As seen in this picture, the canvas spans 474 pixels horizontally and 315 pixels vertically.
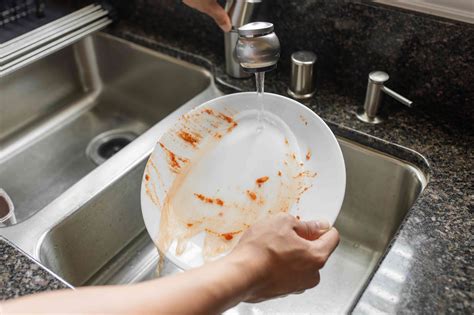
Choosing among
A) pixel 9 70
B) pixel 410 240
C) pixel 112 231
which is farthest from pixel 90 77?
pixel 410 240

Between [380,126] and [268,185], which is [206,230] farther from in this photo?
[380,126]

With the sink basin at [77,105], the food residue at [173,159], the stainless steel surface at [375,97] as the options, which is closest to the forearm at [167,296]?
the food residue at [173,159]

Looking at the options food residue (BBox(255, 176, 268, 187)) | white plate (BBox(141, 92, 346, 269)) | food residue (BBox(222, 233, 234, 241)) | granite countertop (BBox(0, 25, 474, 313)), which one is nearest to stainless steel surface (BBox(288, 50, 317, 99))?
granite countertop (BBox(0, 25, 474, 313))

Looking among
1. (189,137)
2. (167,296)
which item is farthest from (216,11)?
(167,296)

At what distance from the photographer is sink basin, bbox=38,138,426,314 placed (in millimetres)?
857

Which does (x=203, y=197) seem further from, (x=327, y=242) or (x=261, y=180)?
(x=327, y=242)

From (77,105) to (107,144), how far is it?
160 millimetres

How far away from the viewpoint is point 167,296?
49 centimetres

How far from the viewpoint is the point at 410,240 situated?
2.37 feet

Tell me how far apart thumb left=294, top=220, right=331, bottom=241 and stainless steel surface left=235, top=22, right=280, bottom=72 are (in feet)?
0.90

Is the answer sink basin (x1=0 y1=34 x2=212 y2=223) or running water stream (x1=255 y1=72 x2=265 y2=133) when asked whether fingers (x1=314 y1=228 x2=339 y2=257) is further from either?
sink basin (x1=0 y1=34 x2=212 y2=223)

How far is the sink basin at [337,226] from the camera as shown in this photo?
2.81 ft

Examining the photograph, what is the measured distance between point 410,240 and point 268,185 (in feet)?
0.82

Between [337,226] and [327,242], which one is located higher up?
[327,242]
